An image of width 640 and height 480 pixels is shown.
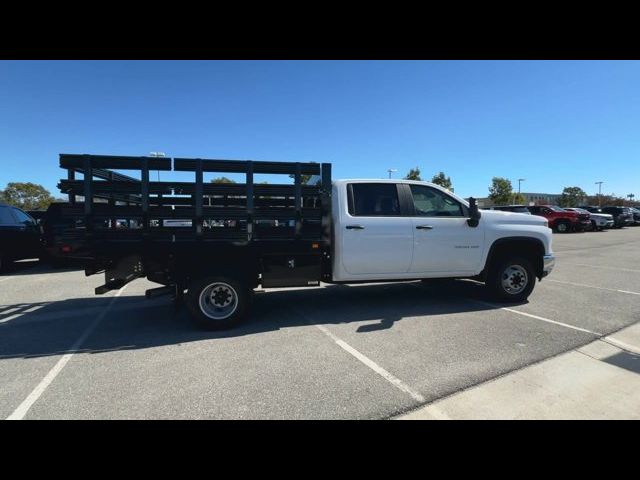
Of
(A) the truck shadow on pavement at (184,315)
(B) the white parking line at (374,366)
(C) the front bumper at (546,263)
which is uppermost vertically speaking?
(C) the front bumper at (546,263)

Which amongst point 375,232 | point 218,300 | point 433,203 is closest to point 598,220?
point 433,203

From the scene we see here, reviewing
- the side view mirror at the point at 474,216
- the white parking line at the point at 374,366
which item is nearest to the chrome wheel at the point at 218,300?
the white parking line at the point at 374,366

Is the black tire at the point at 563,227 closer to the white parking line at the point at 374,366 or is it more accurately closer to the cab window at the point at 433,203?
the cab window at the point at 433,203

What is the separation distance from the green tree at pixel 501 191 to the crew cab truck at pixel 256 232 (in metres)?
63.6

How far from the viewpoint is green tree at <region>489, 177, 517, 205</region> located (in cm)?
6102

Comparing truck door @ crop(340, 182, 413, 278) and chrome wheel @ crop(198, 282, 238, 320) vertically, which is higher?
truck door @ crop(340, 182, 413, 278)

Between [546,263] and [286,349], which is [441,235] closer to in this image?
[546,263]

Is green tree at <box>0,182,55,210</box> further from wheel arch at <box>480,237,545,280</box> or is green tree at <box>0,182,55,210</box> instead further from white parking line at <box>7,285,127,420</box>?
wheel arch at <box>480,237,545,280</box>

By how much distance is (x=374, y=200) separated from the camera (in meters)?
5.19

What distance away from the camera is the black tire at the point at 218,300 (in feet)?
14.8

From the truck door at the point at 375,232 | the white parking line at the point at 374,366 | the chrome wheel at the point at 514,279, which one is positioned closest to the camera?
the white parking line at the point at 374,366

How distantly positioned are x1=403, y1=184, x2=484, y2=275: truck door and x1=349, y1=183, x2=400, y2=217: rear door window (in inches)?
11.2

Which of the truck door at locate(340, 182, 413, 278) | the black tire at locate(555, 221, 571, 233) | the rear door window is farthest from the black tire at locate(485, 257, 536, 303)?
the black tire at locate(555, 221, 571, 233)
